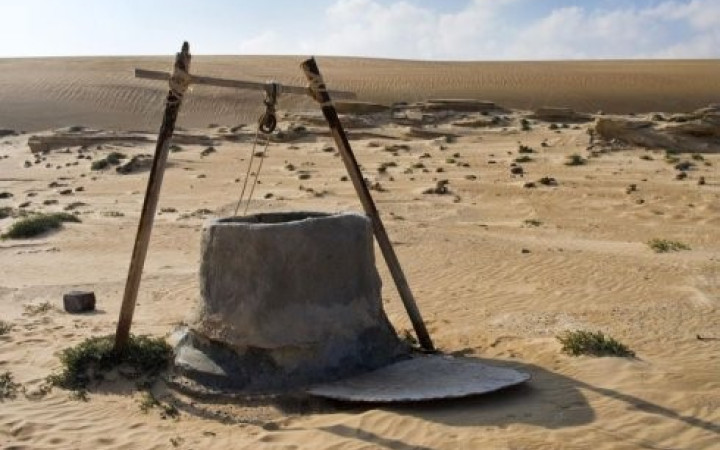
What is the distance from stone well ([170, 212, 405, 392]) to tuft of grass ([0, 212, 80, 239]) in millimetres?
8478

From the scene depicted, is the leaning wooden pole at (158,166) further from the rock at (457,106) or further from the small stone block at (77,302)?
the rock at (457,106)

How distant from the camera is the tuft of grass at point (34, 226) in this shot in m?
14.1

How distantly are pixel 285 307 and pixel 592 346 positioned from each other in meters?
2.49

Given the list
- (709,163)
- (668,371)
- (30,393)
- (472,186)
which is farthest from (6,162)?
(668,371)

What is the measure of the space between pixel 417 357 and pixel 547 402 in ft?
3.95

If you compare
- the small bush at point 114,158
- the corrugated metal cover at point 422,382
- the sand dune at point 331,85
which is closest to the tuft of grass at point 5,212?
the small bush at point 114,158

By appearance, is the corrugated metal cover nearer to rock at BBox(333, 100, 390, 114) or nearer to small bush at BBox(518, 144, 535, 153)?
small bush at BBox(518, 144, 535, 153)

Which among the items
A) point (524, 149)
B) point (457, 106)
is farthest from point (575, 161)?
point (457, 106)

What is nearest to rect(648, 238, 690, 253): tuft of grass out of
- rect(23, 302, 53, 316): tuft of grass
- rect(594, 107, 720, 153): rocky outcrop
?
rect(23, 302, 53, 316): tuft of grass

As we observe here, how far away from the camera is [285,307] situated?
637 cm

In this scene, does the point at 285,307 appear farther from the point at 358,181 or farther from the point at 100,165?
the point at 100,165

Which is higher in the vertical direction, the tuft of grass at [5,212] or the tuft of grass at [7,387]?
the tuft of grass at [5,212]

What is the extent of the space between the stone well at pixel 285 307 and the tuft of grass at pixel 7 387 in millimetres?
1289

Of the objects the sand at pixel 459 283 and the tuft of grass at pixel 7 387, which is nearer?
the sand at pixel 459 283
